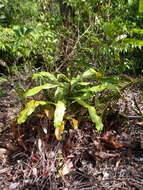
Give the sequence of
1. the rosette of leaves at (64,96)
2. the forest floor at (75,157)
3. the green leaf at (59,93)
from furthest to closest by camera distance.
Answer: the green leaf at (59,93) → the rosette of leaves at (64,96) → the forest floor at (75,157)

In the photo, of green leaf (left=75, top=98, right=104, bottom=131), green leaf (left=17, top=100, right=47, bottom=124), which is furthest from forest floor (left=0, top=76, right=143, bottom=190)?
green leaf (left=75, top=98, right=104, bottom=131)

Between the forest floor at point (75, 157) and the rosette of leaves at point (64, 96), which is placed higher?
the rosette of leaves at point (64, 96)

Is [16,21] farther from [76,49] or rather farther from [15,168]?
[15,168]

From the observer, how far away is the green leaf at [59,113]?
7.36 feet

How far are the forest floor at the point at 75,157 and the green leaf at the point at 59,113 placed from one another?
9.2 inches

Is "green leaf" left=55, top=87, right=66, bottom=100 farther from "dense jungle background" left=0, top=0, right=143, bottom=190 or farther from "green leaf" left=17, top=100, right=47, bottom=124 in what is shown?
"green leaf" left=17, top=100, right=47, bottom=124

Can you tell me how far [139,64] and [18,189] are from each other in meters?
2.82

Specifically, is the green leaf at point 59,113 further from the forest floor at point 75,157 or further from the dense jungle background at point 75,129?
the forest floor at point 75,157

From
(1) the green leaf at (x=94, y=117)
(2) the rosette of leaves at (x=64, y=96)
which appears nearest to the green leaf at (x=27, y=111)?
(2) the rosette of leaves at (x=64, y=96)

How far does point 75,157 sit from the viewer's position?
2465 millimetres

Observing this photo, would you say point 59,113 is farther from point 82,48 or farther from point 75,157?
point 82,48

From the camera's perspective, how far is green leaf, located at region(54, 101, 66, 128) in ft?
7.36

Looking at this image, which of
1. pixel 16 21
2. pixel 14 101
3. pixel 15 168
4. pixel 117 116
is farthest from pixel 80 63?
pixel 16 21

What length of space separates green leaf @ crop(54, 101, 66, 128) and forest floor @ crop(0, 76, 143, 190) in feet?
0.77
